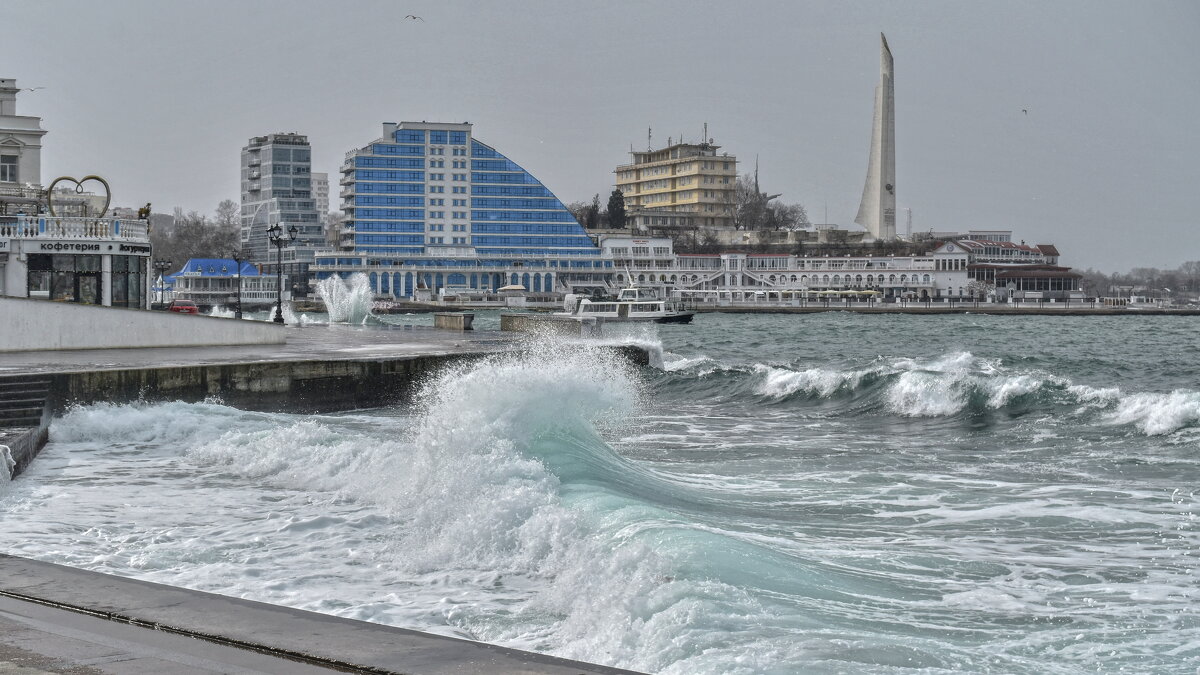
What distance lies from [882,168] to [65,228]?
515 feet

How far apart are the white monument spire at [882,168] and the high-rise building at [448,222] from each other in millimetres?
44241

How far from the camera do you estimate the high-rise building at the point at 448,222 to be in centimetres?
15850

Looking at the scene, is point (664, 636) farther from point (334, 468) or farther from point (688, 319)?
point (688, 319)

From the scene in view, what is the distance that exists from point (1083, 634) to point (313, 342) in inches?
1086

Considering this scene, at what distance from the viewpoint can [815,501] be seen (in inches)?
553

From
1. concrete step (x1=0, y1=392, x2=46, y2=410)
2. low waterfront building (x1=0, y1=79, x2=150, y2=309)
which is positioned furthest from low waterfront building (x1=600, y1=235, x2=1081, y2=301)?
concrete step (x1=0, y1=392, x2=46, y2=410)

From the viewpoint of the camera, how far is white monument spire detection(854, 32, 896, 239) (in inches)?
6614

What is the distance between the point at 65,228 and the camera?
30734 mm

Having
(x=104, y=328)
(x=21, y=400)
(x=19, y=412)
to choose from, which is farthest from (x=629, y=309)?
(x=19, y=412)

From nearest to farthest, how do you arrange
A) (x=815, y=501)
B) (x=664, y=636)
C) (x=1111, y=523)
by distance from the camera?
(x=664, y=636)
(x=1111, y=523)
(x=815, y=501)

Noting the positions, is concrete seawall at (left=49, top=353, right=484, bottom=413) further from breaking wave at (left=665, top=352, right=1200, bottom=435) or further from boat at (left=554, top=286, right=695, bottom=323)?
boat at (left=554, top=286, right=695, bottom=323)

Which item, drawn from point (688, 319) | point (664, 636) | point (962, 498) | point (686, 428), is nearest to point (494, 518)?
point (664, 636)

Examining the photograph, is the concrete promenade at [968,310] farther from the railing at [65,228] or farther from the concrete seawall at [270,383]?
the concrete seawall at [270,383]

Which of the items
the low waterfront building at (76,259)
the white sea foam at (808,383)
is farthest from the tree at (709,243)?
the low waterfront building at (76,259)
